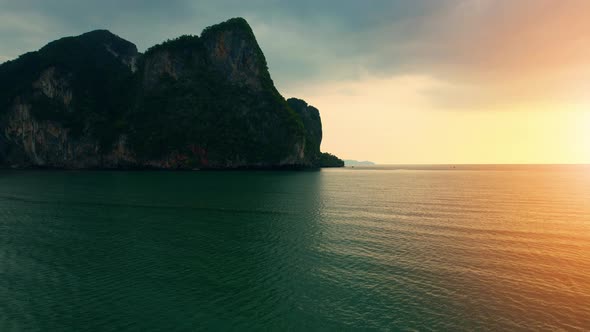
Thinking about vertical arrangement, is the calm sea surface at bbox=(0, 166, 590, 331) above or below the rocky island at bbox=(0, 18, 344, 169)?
below

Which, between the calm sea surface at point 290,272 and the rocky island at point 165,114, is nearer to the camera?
the calm sea surface at point 290,272

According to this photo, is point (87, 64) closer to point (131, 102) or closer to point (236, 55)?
point (131, 102)

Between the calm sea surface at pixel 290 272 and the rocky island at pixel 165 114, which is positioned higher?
the rocky island at pixel 165 114

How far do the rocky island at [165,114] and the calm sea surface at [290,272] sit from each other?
10716 centimetres

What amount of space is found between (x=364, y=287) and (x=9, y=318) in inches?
607

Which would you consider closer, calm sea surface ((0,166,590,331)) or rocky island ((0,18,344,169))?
calm sea surface ((0,166,590,331))

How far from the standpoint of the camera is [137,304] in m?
12.8

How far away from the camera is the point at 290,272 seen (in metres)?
16.9

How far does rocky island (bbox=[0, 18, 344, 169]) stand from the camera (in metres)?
136

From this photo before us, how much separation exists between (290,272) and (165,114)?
144 meters

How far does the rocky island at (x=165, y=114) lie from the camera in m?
136

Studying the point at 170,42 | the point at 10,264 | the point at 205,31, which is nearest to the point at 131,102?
the point at 170,42

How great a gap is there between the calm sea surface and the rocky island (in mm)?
107161

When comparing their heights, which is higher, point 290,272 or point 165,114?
point 165,114
